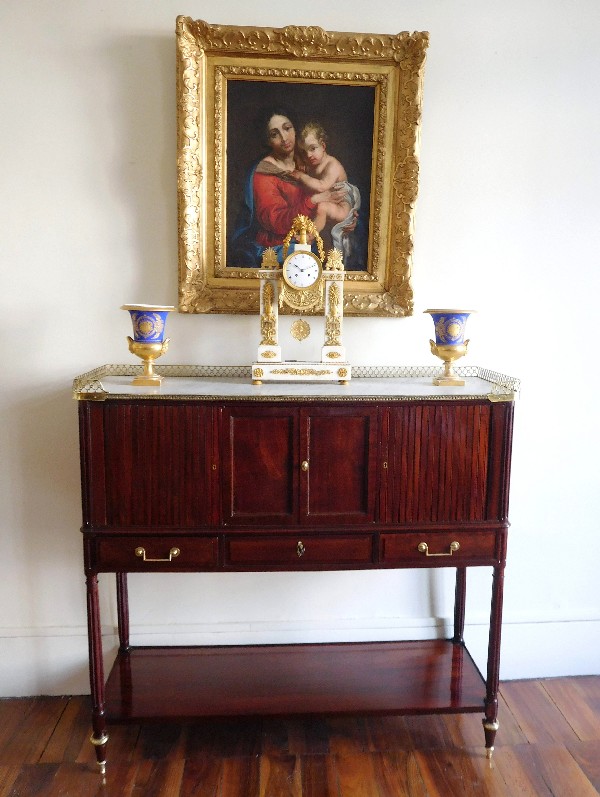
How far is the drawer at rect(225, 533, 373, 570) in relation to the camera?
1.91 metres

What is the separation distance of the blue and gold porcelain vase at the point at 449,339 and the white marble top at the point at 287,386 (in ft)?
0.20

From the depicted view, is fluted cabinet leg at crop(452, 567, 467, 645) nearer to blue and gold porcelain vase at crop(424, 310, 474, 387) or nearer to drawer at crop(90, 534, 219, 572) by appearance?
blue and gold porcelain vase at crop(424, 310, 474, 387)

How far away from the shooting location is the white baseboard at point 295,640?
7.88ft

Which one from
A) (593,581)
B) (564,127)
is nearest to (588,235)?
(564,127)

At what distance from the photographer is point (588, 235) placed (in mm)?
2369

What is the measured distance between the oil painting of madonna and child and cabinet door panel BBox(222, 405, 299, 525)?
732 mm

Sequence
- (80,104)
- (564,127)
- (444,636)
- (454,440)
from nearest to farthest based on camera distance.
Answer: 1. (454,440)
2. (80,104)
3. (564,127)
4. (444,636)

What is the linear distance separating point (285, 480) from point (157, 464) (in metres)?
0.42

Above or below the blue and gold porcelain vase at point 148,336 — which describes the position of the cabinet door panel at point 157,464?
below

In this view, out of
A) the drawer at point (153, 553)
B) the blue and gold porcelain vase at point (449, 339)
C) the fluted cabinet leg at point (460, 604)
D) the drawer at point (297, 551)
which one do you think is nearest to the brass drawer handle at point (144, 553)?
the drawer at point (153, 553)

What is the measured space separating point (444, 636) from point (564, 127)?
2185 mm

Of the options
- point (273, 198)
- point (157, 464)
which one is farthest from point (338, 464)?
point (273, 198)

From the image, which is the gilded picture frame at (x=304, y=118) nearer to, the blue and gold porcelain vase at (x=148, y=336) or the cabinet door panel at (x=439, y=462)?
the blue and gold porcelain vase at (x=148, y=336)

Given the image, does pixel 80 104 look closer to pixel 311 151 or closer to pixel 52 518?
pixel 311 151
